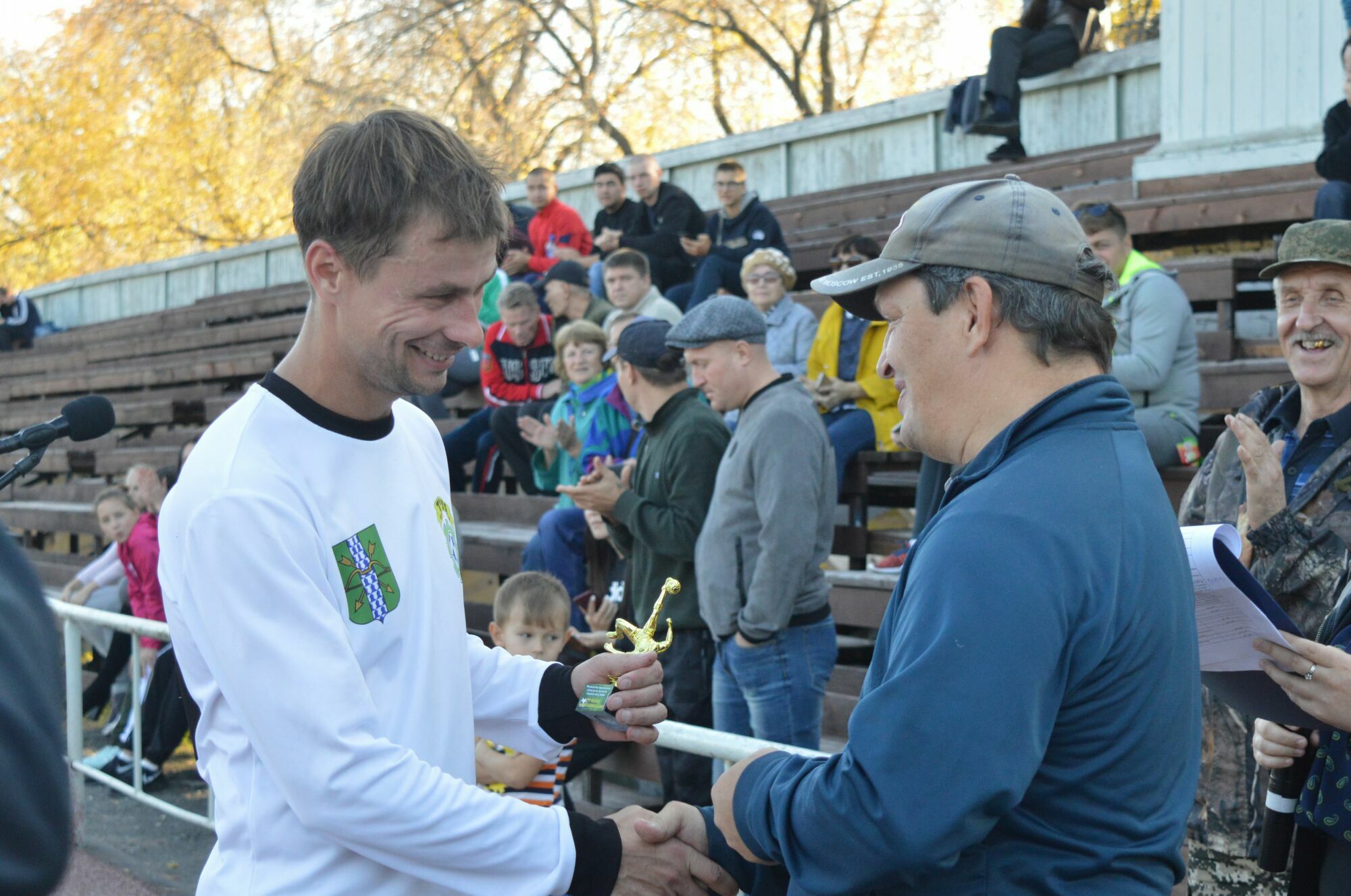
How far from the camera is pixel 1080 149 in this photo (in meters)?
11.8

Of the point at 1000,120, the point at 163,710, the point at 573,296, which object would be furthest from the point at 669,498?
the point at 1000,120

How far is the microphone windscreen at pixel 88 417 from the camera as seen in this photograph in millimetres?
3305

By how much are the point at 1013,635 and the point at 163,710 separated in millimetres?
6096

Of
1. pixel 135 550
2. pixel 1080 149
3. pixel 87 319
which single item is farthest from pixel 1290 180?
pixel 87 319

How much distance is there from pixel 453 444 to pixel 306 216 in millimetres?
7612

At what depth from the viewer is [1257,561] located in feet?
10.6

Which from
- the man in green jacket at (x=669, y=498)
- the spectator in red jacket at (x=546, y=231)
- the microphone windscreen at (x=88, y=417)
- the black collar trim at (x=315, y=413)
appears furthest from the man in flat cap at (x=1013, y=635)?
the spectator in red jacket at (x=546, y=231)

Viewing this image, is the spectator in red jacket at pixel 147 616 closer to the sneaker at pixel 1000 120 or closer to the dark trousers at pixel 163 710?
the dark trousers at pixel 163 710

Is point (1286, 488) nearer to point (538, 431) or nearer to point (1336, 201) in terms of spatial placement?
point (1336, 201)

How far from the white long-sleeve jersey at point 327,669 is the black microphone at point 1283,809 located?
5.56ft

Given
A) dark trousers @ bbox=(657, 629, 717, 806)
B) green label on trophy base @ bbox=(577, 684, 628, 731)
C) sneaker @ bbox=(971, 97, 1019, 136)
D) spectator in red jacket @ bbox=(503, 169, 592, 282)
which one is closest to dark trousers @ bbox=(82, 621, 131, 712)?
dark trousers @ bbox=(657, 629, 717, 806)

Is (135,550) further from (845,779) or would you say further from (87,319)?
(87,319)

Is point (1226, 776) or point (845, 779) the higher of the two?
point (845, 779)

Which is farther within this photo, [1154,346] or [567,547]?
[567,547]
